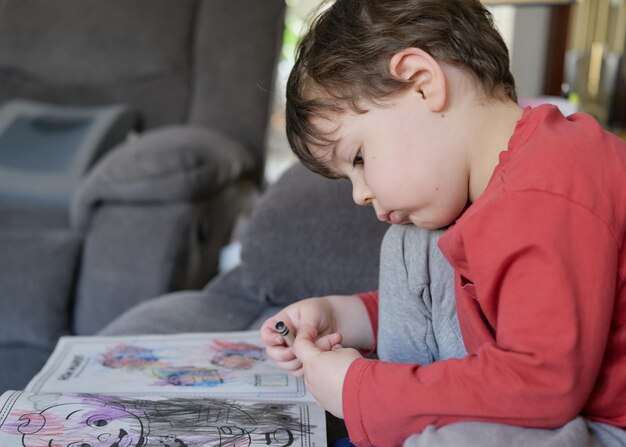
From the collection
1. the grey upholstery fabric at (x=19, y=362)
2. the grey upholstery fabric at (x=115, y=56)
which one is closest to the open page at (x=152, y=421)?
the grey upholstery fabric at (x=19, y=362)

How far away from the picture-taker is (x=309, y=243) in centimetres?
125

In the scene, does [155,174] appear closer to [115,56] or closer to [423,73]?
[115,56]

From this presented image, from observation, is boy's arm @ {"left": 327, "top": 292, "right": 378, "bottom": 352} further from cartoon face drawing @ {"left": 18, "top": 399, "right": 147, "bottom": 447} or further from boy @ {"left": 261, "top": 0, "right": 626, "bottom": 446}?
cartoon face drawing @ {"left": 18, "top": 399, "right": 147, "bottom": 447}

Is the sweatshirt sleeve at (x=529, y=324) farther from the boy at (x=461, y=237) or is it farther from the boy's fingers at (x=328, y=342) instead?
the boy's fingers at (x=328, y=342)

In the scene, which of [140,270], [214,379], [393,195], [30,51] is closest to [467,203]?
[393,195]

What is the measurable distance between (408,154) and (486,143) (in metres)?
0.08

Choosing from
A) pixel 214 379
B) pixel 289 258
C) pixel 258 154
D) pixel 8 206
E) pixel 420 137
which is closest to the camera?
pixel 420 137

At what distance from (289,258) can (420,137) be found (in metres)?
0.53

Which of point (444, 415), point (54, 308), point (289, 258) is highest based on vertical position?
point (444, 415)

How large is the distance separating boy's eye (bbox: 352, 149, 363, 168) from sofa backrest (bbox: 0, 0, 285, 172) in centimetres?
136

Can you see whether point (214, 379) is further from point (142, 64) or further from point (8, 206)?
point (142, 64)

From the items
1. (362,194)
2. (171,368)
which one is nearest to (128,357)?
(171,368)

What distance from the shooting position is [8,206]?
1.98 meters

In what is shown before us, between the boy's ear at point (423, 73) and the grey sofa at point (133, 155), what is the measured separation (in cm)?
98
